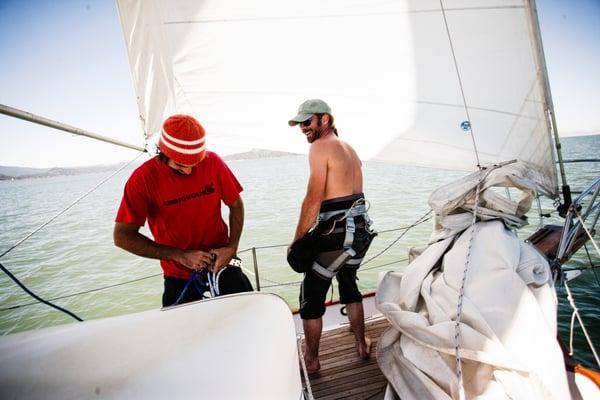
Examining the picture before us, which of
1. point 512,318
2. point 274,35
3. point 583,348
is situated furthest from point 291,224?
point 512,318

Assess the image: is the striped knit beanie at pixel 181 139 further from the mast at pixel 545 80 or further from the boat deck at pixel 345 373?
the mast at pixel 545 80

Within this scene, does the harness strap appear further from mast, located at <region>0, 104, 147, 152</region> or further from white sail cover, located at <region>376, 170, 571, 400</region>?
mast, located at <region>0, 104, 147, 152</region>

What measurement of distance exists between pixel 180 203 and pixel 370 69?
5.85 ft

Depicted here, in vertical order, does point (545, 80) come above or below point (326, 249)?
above

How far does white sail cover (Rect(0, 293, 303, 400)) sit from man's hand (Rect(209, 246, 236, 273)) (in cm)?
81

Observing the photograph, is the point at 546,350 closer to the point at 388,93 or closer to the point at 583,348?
the point at 388,93

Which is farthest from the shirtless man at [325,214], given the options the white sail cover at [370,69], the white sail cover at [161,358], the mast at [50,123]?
the mast at [50,123]

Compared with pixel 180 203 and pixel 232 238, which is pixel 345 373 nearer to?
pixel 232 238

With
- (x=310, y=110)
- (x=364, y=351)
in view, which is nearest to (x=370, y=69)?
(x=310, y=110)

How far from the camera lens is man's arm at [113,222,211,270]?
1.54 metres

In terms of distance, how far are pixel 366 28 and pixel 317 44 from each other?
1.27ft

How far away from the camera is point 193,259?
5.41 feet

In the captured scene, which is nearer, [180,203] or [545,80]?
[180,203]

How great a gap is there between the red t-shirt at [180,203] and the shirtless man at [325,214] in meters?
0.53
